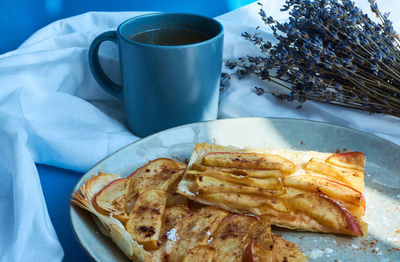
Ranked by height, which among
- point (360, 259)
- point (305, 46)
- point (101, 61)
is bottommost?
point (360, 259)

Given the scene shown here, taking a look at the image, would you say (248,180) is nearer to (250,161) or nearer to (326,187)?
(250,161)

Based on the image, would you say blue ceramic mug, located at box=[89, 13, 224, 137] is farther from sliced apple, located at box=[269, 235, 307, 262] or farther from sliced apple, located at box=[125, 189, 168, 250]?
sliced apple, located at box=[269, 235, 307, 262]

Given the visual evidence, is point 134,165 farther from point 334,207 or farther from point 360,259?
point 360,259

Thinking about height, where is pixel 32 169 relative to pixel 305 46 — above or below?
below

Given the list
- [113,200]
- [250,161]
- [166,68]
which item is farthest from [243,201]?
[166,68]

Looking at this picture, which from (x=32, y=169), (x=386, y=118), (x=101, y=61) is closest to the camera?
(x=32, y=169)

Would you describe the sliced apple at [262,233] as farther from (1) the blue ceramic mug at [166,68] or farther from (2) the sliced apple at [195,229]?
(1) the blue ceramic mug at [166,68]

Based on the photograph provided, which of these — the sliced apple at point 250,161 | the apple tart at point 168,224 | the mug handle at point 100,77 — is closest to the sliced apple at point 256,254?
the apple tart at point 168,224

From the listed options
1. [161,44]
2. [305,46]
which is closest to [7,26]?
[161,44]
